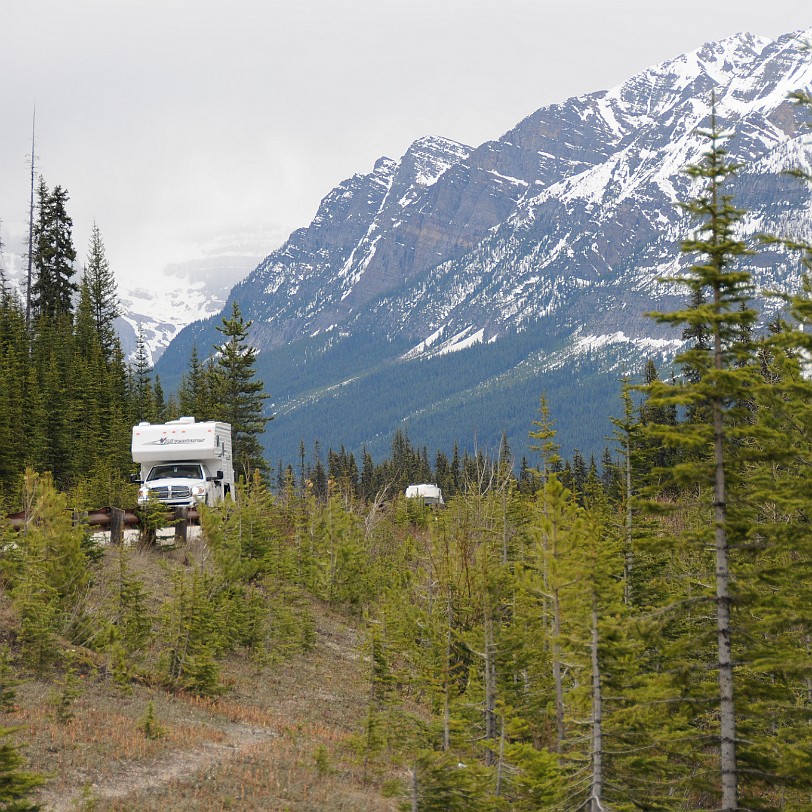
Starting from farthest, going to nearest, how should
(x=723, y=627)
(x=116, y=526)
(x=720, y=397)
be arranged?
(x=116, y=526) → (x=720, y=397) → (x=723, y=627)

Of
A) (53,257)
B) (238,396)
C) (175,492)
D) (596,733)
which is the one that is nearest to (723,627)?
(596,733)

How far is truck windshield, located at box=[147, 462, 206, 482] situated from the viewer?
3562 centimetres

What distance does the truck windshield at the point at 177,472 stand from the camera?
117ft

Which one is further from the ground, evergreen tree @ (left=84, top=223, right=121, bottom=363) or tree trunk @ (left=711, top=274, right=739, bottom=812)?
evergreen tree @ (left=84, top=223, right=121, bottom=363)

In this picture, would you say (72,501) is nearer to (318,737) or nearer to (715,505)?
(318,737)

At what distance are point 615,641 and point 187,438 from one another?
873 inches

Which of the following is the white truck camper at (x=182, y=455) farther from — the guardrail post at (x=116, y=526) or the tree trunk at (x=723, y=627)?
the tree trunk at (x=723, y=627)

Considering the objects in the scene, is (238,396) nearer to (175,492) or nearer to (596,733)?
(175,492)

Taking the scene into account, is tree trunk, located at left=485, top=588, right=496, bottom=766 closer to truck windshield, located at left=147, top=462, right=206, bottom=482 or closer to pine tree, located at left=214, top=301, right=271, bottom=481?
truck windshield, located at left=147, top=462, right=206, bottom=482

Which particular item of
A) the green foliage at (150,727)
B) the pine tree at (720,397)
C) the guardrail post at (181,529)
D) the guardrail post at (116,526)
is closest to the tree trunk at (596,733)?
the pine tree at (720,397)

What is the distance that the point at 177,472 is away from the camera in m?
35.8

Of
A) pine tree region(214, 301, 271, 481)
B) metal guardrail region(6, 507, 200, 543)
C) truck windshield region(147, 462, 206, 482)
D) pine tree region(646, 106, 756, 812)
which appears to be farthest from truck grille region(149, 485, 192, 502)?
pine tree region(646, 106, 756, 812)

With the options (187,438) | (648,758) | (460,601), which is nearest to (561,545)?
(460,601)

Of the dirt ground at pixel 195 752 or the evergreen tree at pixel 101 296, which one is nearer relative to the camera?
the dirt ground at pixel 195 752
